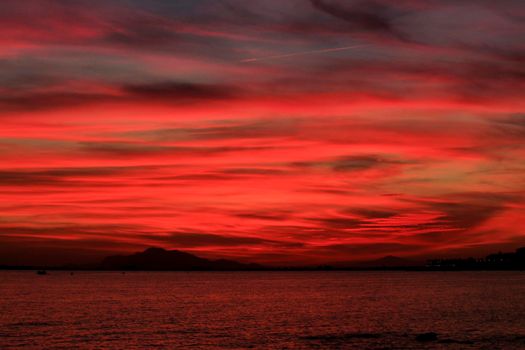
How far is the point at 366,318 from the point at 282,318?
50.4 feet

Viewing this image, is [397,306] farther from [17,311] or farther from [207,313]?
[17,311]

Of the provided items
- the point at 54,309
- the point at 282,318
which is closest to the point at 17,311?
the point at 54,309

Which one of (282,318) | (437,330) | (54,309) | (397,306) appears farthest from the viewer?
(397,306)

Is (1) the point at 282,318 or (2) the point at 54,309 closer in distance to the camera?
(1) the point at 282,318

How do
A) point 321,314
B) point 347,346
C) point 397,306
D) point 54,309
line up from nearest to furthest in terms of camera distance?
point 347,346
point 321,314
point 54,309
point 397,306

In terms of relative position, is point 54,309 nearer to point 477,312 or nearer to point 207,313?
point 207,313

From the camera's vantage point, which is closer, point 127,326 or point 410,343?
point 410,343

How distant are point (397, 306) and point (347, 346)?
242ft

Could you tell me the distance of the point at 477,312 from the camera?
13550cm

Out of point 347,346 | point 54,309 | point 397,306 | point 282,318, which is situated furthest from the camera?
point 397,306

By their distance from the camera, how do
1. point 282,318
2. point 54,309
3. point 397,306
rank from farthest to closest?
1. point 397,306
2. point 54,309
3. point 282,318

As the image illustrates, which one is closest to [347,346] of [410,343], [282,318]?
[410,343]

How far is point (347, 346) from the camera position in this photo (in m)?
82.9

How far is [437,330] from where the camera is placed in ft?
336
